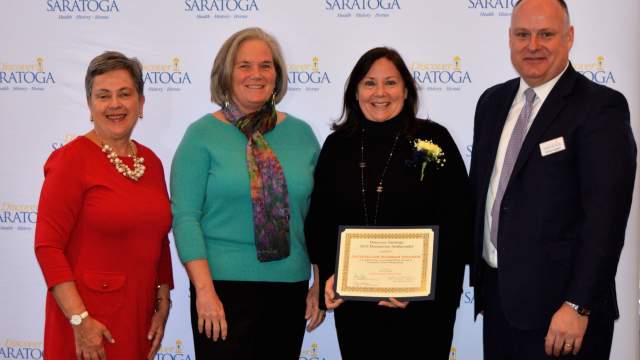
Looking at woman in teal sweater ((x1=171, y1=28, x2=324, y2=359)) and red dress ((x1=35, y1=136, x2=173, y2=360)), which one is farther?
woman in teal sweater ((x1=171, y1=28, x2=324, y2=359))

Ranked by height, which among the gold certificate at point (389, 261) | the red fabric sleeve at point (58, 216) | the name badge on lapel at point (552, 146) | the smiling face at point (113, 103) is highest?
the smiling face at point (113, 103)

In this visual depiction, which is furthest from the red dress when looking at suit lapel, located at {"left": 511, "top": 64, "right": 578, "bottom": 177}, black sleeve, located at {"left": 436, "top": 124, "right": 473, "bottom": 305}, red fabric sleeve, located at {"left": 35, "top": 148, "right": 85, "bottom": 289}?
suit lapel, located at {"left": 511, "top": 64, "right": 578, "bottom": 177}

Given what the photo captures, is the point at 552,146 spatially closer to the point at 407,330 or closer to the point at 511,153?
the point at 511,153

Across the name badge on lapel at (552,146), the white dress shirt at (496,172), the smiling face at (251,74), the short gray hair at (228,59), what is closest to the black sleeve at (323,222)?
the smiling face at (251,74)

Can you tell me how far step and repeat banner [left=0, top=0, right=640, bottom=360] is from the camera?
11.7ft

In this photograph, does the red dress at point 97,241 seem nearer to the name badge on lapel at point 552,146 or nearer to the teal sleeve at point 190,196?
the teal sleeve at point 190,196

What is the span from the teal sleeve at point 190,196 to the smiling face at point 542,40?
1338 millimetres

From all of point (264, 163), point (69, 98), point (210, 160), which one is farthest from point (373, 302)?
point (69, 98)

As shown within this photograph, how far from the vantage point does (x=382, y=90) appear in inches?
103

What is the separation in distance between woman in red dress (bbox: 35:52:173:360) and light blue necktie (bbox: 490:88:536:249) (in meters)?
1.33

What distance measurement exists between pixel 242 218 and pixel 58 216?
28.1 inches

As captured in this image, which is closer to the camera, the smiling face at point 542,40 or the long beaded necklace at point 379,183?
the smiling face at point 542,40

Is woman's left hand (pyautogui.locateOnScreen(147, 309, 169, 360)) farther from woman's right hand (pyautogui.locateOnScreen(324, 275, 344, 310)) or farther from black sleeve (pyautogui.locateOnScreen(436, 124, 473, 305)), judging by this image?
black sleeve (pyautogui.locateOnScreen(436, 124, 473, 305))

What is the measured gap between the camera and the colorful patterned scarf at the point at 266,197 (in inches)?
103
